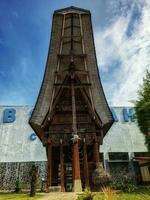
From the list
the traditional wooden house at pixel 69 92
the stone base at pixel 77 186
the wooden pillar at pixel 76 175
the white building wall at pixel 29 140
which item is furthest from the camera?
the white building wall at pixel 29 140

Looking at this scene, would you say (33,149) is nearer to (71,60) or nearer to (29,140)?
(29,140)

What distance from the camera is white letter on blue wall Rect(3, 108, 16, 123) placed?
108ft

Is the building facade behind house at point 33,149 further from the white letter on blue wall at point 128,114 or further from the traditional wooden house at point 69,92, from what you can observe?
the traditional wooden house at point 69,92

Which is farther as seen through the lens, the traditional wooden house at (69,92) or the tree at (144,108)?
the traditional wooden house at (69,92)

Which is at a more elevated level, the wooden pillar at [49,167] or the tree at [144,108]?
the tree at [144,108]

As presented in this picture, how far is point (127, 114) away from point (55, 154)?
1758cm

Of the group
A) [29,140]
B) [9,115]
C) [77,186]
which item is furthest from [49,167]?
[9,115]

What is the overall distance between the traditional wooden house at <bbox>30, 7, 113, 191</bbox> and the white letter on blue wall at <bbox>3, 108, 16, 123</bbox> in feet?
44.6

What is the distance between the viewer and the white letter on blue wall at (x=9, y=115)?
32906 millimetres

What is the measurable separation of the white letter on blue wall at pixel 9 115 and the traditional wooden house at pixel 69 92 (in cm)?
1359

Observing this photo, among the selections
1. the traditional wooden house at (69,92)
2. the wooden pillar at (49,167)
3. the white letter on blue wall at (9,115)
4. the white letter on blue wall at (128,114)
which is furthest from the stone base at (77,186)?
the white letter on blue wall at (128,114)

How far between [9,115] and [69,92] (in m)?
15.9

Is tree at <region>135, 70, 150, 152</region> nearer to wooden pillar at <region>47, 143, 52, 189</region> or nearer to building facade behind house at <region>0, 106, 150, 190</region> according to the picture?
wooden pillar at <region>47, 143, 52, 189</region>

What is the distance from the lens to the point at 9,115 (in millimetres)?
33219
